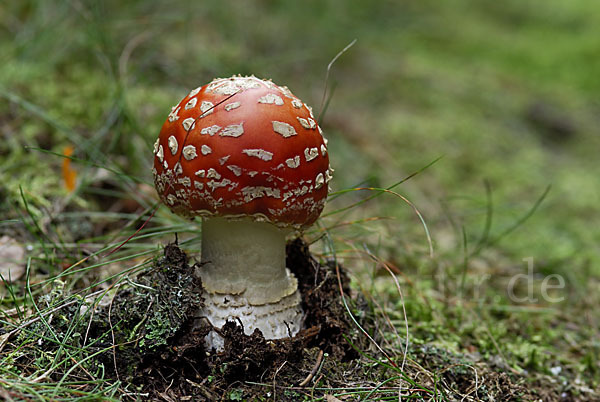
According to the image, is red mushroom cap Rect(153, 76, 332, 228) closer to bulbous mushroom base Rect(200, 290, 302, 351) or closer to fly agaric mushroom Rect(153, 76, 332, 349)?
fly agaric mushroom Rect(153, 76, 332, 349)

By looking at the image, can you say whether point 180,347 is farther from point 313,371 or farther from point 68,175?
point 68,175

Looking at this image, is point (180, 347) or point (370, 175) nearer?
point (180, 347)

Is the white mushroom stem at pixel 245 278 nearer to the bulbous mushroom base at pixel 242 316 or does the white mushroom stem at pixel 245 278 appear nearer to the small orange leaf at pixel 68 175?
the bulbous mushroom base at pixel 242 316

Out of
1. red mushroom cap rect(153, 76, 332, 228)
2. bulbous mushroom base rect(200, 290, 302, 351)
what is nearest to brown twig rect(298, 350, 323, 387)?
bulbous mushroom base rect(200, 290, 302, 351)

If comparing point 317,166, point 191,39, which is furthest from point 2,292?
point 191,39

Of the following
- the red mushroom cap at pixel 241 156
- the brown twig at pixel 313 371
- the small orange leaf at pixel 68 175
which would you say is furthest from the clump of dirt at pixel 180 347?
the small orange leaf at pixel 68 175

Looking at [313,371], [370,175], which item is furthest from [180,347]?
[370,175]
